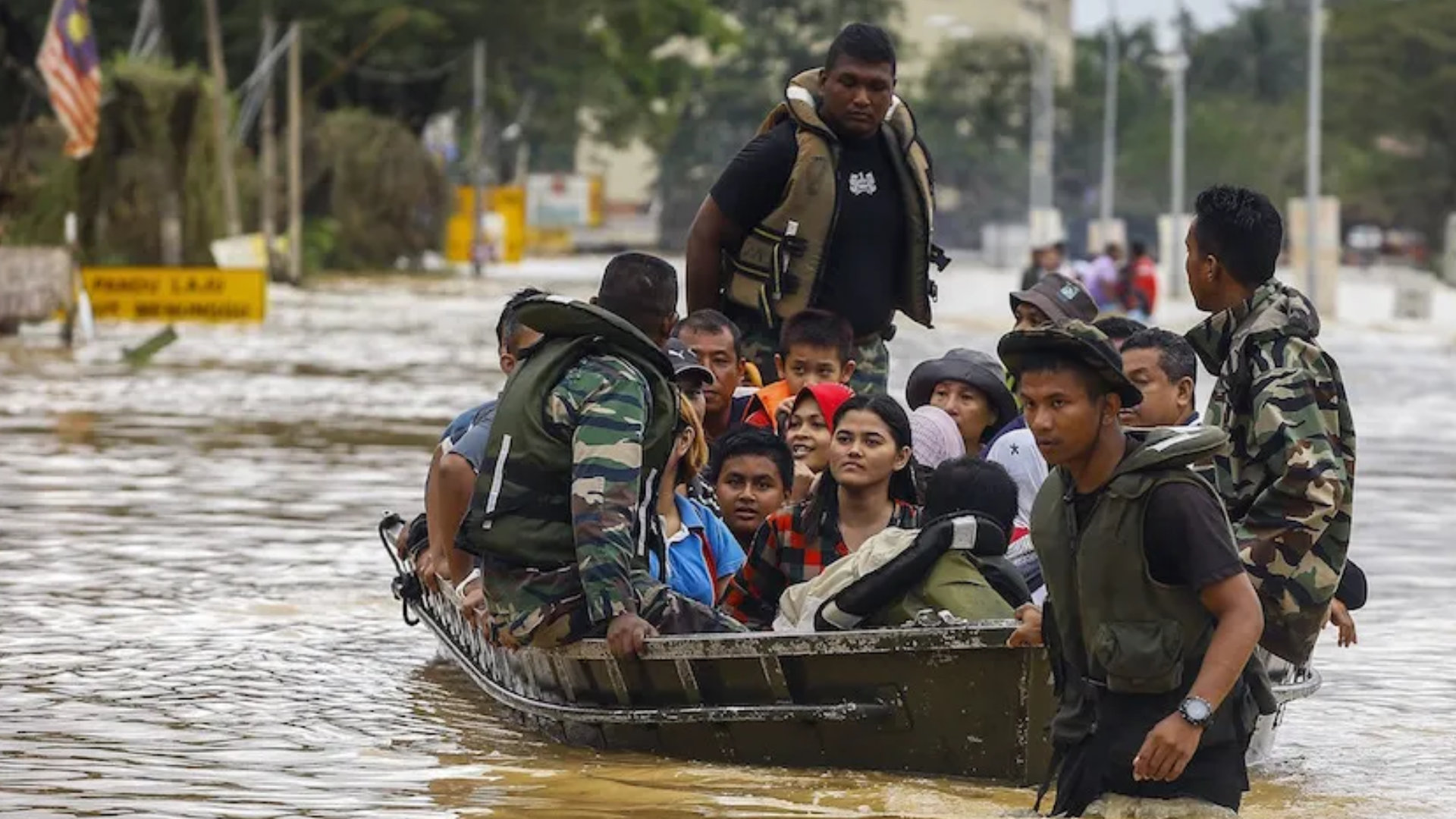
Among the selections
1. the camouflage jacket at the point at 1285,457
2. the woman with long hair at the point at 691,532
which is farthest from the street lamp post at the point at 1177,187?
the camouflage jacket at the point at 1285,457

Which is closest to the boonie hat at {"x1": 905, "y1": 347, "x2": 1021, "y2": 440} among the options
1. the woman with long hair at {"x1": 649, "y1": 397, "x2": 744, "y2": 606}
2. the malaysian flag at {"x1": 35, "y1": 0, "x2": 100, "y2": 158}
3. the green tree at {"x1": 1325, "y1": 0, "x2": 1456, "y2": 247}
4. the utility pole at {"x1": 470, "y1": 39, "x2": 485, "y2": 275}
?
the woman with long hair at {"x1": 649, "y1": 397, "x2": 744, "y2": 606}

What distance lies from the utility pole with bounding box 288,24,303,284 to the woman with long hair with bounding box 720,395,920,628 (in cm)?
4660

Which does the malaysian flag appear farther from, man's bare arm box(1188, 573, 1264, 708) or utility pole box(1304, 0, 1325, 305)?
A: man's bare arm box(1188, 573, 1264, 708)

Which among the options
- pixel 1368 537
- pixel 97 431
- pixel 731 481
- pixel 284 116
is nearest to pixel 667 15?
pixel 284 116

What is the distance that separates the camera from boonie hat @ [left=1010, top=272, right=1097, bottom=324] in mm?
10680

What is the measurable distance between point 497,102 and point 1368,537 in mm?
67218

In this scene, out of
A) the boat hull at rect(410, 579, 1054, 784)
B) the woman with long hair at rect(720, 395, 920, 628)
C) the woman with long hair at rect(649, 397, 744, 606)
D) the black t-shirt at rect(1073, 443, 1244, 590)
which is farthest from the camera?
the woman with long hair at rect(720, 395, 920, 628)

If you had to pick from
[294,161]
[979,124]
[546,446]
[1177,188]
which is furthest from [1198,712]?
[979,124]

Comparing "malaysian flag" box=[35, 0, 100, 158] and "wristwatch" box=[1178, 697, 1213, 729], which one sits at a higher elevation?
"malaysian flag" box=[35, 0, 100, 158]

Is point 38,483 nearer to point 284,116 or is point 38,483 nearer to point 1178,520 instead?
point 1178,520

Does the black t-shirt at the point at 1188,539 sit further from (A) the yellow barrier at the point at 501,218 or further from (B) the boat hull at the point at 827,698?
(A) the yellow barrier at the point at 501,218

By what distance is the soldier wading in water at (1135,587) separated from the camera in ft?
20.2

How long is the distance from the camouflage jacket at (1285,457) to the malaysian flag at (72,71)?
27165 millimetres

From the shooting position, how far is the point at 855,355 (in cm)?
1114
